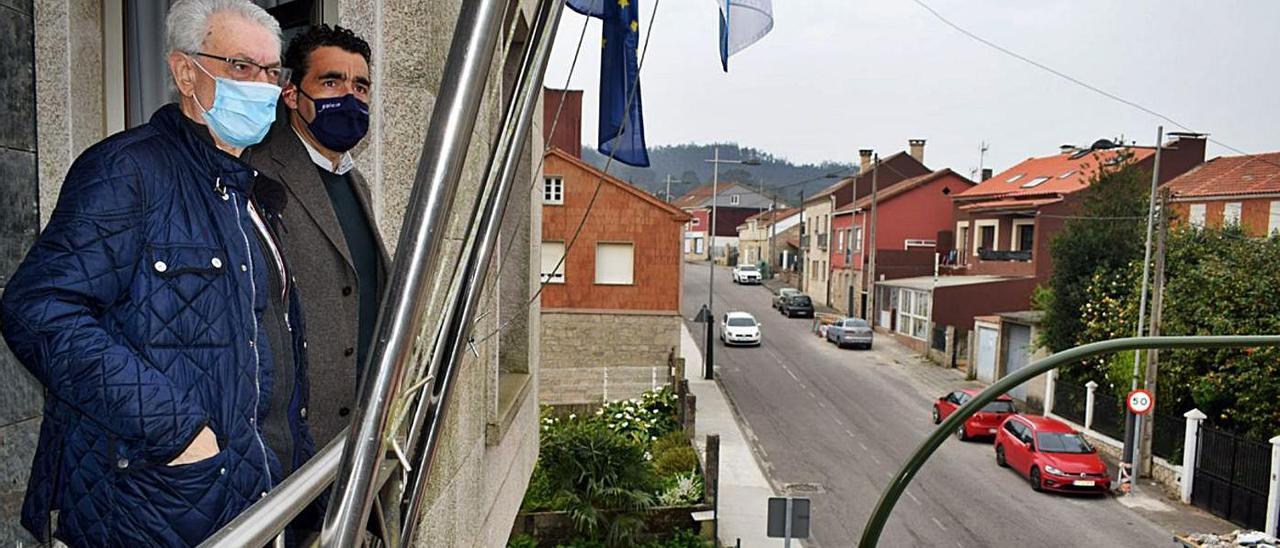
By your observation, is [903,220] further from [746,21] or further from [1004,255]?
[746,21]

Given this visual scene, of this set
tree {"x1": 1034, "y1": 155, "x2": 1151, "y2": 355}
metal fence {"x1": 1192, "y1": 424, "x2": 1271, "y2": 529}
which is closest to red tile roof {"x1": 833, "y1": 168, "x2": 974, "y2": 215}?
tree {"x1": 1034, "y1": 155, "x2": 1151, "y2": 355}

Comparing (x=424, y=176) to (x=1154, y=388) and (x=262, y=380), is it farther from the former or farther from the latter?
(x=1154, y=388)

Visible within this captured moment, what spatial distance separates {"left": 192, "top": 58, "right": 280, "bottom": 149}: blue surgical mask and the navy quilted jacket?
0.32 ft

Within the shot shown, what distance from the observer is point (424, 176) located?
3.28ft

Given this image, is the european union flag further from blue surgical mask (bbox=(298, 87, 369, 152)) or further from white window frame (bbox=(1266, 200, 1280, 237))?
white window frame (bbox=(1266, 200, 1280, 237))

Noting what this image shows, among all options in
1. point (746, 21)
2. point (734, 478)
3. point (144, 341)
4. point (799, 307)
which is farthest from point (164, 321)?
point (799, 307)

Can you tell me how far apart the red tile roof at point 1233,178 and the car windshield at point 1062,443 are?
6874mm

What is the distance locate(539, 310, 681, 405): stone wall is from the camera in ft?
71.7

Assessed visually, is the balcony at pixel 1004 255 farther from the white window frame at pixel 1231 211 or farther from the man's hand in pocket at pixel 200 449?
the man's hand in pocket at pixel 200 449

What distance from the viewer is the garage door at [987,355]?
83.6 feet

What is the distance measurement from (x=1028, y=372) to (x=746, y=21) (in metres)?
2.55

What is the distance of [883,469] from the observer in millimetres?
17109

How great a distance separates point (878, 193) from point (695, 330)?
12.3m

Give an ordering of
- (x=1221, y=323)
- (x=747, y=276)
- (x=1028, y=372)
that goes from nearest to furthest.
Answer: (x=1028, y=372)
(x=1221, y=323)
(x=747, y=276)
